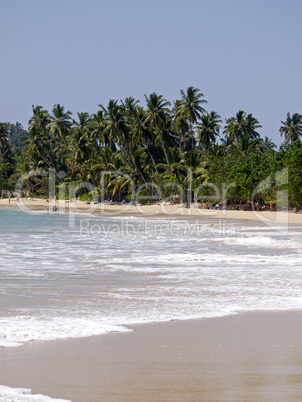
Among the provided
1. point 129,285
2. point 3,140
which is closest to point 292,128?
point 3,140

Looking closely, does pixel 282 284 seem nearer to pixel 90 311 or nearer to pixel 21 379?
pixel 90 311

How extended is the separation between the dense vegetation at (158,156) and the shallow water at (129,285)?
76.2 ft

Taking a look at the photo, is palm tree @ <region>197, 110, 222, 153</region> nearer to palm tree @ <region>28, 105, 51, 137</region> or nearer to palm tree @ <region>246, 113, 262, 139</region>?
palm tree @ <region>246, 113, 262, 139</region>

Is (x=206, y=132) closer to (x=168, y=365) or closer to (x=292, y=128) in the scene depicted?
(x=292, y=128)

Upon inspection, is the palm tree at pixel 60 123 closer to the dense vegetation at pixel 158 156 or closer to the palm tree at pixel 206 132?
the dense vegetation at pixel 158 156

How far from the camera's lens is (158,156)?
55.1 meters

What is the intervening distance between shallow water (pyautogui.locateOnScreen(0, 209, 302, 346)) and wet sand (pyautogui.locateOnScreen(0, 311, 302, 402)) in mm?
536

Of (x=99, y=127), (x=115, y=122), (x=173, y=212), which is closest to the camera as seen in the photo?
(x=173, y=212)

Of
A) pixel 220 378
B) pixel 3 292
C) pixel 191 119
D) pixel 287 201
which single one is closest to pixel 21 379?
pixel 220 378

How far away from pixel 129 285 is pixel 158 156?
155 feet

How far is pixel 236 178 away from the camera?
39281mm

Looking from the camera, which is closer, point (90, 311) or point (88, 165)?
point (90, 311)

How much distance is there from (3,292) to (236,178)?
3335 centimetres

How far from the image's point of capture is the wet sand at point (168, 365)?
135 inches
